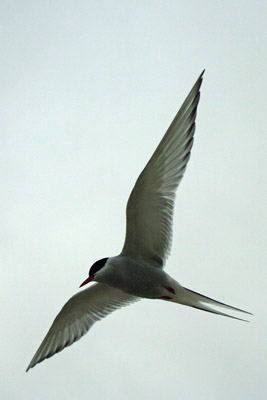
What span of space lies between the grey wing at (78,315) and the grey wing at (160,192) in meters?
1.09

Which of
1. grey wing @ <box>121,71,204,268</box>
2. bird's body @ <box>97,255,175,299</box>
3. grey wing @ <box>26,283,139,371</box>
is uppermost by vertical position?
grey wing @ <box>121,71,204,268</box>

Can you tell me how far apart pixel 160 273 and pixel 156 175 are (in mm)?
984

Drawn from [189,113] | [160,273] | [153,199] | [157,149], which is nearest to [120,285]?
[160,273]

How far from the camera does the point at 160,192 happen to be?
6.32 meters

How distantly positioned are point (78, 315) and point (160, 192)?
214cm

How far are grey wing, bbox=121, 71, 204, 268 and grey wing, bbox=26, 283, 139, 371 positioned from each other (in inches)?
42.7

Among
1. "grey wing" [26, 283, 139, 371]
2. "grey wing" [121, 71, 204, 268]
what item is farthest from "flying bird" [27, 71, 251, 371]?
"grey wing" [26, 283, 139, 371]

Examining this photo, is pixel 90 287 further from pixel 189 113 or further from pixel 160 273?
pixel 189 113

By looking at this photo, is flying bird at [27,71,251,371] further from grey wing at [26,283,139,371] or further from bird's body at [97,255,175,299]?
grey wing at [26,283,139,371]

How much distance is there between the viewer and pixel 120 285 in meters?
6.48

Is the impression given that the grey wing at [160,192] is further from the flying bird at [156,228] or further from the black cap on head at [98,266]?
the black cap on head at [98,266]

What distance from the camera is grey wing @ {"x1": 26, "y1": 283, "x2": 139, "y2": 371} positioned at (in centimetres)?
752

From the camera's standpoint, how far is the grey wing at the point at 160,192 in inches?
237

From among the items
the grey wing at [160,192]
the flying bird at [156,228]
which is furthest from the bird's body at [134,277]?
the grey wing at [160,192]
